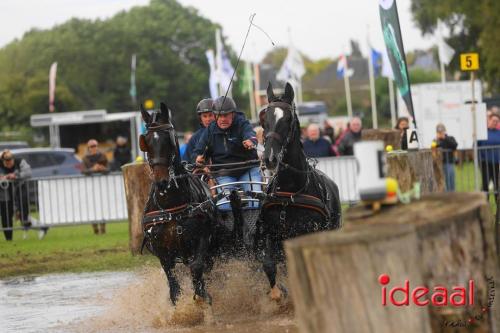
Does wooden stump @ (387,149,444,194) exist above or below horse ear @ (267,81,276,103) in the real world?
below

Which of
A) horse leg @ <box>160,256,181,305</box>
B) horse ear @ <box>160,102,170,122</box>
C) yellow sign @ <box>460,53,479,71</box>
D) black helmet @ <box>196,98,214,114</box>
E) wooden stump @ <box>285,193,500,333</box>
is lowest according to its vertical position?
horse leg @ <box>160,256,181,305</box>

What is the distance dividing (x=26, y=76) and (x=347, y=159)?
2839 inches

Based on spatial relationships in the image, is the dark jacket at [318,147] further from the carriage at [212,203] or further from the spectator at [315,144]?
the carriage at [212,203]

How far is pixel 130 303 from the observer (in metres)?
12.0

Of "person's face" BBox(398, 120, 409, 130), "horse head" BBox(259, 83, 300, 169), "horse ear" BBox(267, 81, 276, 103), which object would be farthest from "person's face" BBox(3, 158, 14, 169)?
"horse head" BBox(259, 83, 300, 169)

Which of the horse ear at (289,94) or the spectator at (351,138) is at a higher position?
the horse ear at (289,94)

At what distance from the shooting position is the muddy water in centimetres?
1067

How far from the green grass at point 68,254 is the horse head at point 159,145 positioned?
6123 millimetres

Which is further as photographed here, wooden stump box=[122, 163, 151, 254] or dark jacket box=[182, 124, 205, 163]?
wooden stump box=[122, 163, 151, 254]

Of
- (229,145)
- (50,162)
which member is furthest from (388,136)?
(50,162)

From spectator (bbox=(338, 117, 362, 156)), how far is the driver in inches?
462

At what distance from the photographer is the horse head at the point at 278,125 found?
32.9 feet

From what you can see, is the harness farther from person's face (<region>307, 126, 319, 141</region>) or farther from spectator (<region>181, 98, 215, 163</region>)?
person's face (<region>307, 126, 319, 141</region>)

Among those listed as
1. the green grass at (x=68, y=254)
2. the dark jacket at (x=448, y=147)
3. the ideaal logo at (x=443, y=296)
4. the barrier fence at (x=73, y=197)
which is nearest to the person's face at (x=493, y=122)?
the barrier fence at (x=73, y=197)
